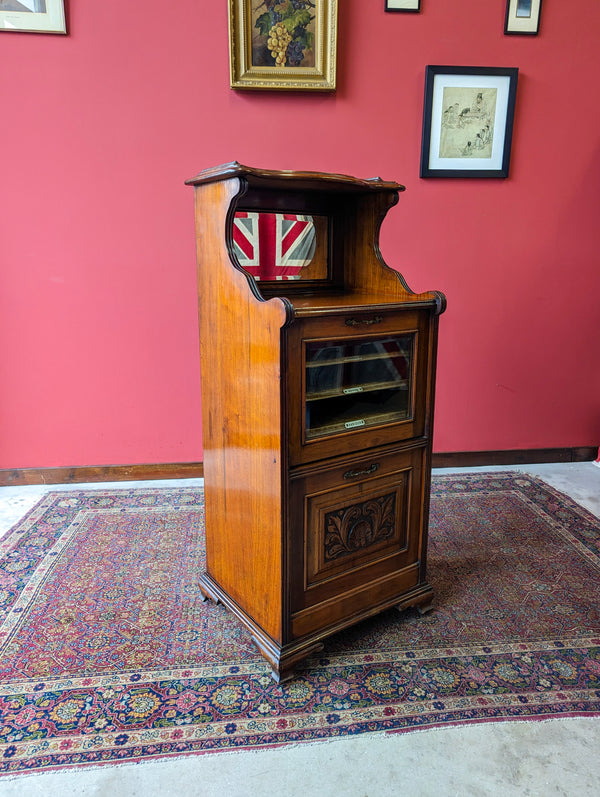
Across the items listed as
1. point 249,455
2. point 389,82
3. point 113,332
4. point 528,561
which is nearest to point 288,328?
point 249,455

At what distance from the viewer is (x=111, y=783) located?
4.51 ft

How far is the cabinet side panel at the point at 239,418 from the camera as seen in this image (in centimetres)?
158

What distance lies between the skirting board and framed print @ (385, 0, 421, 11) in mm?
2294

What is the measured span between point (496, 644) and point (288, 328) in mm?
1242

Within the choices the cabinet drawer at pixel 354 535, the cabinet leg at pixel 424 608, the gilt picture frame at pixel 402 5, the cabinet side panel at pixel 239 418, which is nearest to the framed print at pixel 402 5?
the gilt picture frame at pixel 402 5

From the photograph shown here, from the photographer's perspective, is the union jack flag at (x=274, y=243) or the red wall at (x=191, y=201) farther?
the red wall at (x=191, y=201)

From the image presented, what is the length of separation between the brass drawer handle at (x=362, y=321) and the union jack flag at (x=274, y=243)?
424 mm

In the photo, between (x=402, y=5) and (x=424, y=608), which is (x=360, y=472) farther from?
(x=402, y=5)

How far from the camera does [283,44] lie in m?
2.73

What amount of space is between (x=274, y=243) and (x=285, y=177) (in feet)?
1.24

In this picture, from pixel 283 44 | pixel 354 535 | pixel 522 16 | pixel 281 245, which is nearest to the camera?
pixel 354 535

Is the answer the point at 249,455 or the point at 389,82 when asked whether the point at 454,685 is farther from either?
the point at 389,82

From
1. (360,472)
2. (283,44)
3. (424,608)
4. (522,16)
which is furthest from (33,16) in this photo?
(424,608)

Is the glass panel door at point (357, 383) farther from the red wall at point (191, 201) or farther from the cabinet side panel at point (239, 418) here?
the red wall at point (191, 201)
